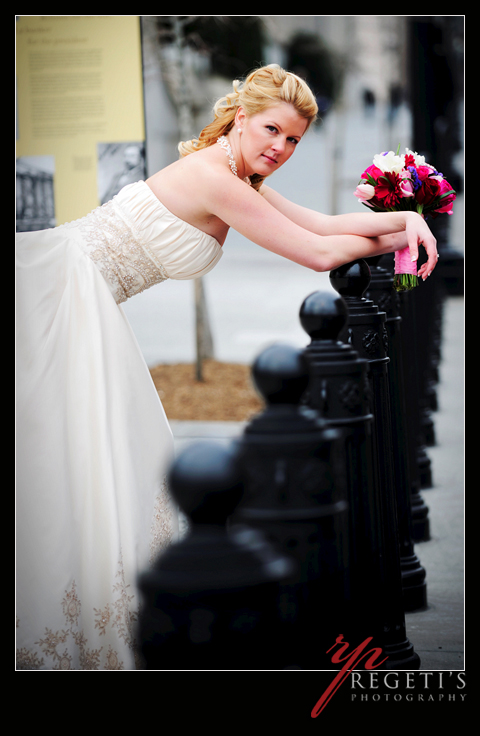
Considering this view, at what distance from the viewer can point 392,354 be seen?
3021mm

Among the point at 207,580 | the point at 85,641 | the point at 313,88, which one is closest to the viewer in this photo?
the point at 207,580

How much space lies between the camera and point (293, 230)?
2475mm

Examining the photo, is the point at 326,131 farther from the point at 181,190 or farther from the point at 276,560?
the point at 276,560

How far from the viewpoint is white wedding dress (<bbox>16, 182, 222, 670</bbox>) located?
2350mm

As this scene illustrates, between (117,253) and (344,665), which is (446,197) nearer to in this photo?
(117,253)

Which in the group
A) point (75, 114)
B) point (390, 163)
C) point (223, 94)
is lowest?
point (390, 163)

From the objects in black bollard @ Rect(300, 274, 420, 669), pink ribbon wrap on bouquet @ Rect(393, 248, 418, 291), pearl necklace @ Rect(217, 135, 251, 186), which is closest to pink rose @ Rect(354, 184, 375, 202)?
pink ribbon wrap on bouquet @ Rect(393, 248, 418, 291)

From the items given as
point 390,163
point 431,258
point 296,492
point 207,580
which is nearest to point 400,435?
point 431,258

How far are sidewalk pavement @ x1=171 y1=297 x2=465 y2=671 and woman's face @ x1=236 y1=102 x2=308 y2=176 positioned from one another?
0.96 meters

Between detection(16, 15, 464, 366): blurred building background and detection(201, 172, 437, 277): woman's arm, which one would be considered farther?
detection(16, 15, 464, 366): blurred building background

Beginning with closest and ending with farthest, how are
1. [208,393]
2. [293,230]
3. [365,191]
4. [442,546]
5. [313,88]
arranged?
1. [293,230]
2. [365,191]
3. [442,546]
4. [208,393]
5. [313,88]

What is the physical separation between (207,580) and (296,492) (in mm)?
341

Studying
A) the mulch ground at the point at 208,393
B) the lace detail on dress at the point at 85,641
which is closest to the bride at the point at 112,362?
the lace detail on dress at the point at 85,641
